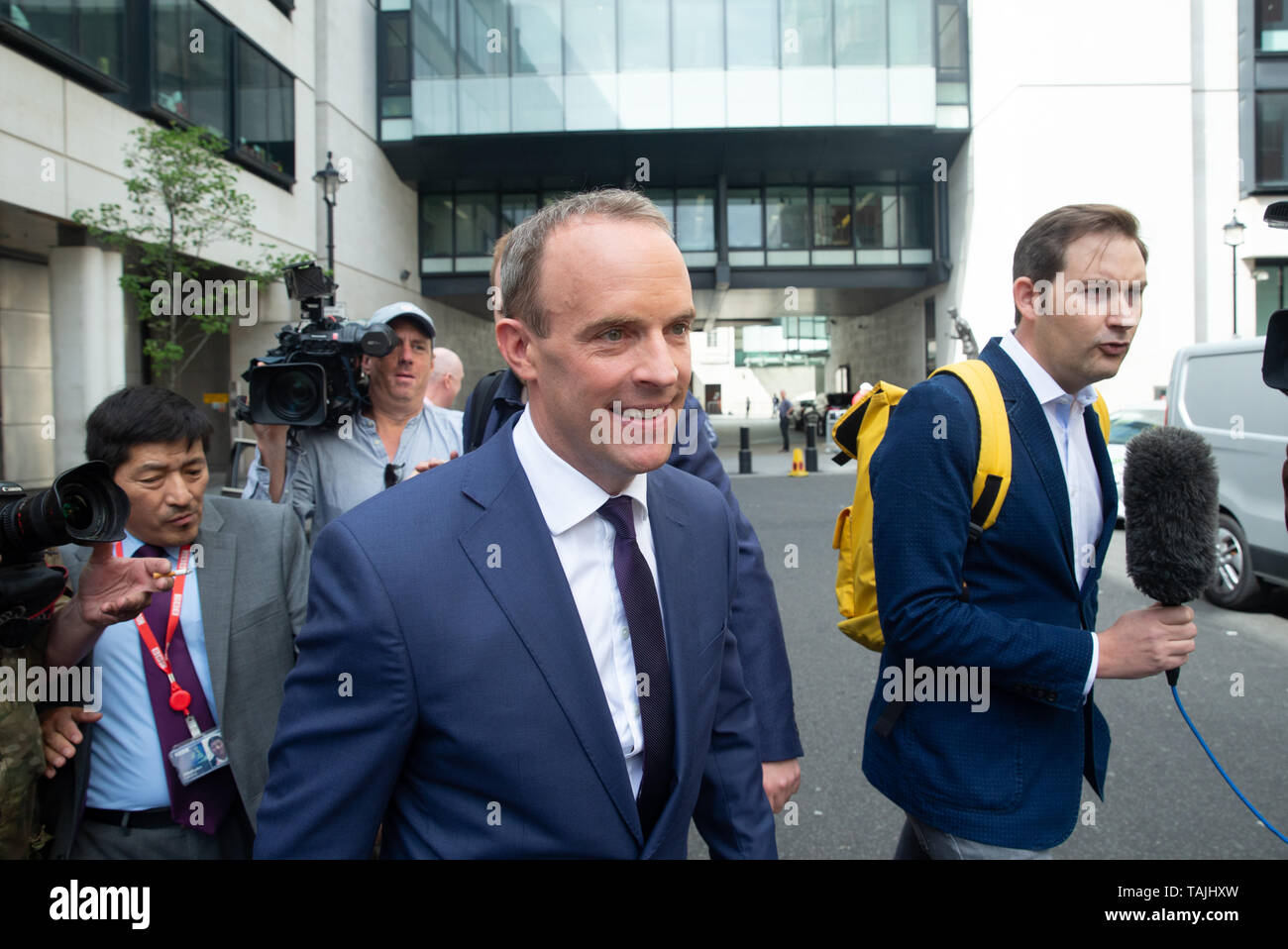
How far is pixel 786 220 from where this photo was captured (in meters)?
28.6

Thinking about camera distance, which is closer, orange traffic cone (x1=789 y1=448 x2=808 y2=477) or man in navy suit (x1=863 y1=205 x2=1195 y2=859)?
man in navy suit (x1=863 y1=205 x2=1195 y2=859)

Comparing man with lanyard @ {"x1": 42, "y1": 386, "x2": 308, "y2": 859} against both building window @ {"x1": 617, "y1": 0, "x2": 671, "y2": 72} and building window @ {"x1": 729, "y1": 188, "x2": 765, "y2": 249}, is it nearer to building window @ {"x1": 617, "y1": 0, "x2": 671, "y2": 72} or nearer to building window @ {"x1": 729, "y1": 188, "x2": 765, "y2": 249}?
building window @ {"x1": 617, "y1": 0, "x2": 671, "y2": 72}

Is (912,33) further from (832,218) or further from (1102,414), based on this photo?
(1102,414)

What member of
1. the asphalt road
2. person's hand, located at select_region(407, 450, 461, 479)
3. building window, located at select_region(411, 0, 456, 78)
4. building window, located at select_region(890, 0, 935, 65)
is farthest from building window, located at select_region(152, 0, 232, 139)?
building window, located at select_region(890, 0, 935, 65)

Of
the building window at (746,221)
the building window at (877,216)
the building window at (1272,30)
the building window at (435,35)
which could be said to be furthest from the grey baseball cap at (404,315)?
the building window at (1272,30)

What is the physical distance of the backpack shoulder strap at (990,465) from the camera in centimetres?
187

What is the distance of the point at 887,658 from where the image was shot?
2.06 metres

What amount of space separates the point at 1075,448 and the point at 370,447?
252cm

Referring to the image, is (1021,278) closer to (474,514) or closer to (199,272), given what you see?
(474,514)

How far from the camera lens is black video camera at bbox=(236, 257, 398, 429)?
3154mm

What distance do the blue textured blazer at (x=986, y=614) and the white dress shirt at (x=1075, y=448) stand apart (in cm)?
5
